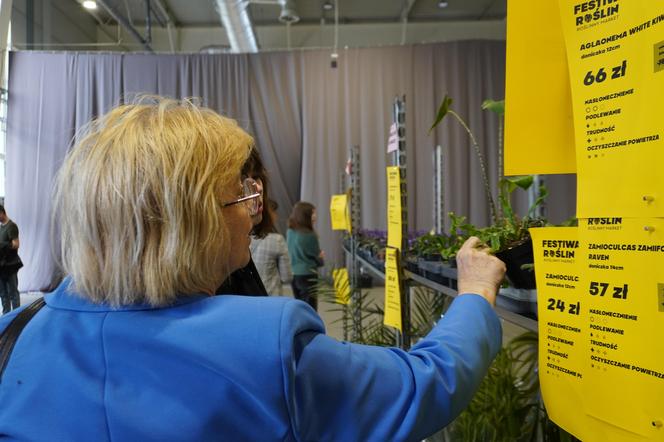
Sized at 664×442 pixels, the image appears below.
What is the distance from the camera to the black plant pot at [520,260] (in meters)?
0.95

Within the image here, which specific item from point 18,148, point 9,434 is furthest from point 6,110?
point 9,434

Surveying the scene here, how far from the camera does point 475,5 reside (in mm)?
8922

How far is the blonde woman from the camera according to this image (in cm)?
59

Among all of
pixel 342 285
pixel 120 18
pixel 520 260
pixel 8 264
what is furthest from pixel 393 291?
pixel 120 18

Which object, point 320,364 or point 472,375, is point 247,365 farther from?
point 472,375

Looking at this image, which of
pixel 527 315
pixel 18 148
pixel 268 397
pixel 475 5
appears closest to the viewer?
pixel 268 397

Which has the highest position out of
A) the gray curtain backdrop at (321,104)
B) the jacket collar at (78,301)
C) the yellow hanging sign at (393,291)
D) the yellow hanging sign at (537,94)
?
the gray curtain backdrop at (321,104)

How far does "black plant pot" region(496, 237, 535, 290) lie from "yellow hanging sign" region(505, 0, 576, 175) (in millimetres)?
183

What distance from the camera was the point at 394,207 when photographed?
1.51 meters

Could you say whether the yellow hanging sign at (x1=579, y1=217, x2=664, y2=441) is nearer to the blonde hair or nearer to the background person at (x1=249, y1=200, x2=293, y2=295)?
the blonde hair

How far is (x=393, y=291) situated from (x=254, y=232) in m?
0.56

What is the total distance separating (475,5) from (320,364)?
31.4 ft

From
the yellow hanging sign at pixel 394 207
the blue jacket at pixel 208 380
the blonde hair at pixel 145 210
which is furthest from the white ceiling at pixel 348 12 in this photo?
the blue jacket at pixel 208 380

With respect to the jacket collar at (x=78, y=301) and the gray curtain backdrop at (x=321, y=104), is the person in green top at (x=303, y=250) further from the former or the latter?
the jacket collar at (x=78, y=301)
